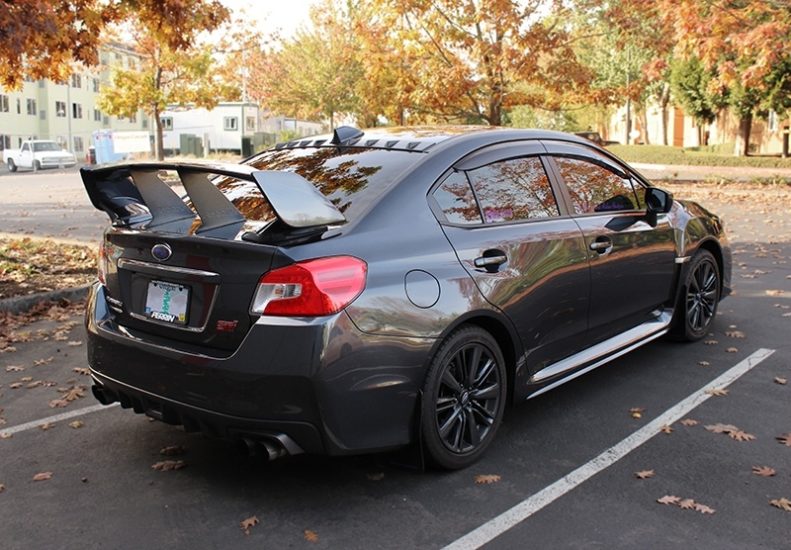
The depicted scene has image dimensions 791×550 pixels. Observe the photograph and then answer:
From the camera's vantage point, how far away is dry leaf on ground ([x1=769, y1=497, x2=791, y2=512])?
3.53 m

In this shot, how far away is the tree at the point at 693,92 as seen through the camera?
36.3 meters

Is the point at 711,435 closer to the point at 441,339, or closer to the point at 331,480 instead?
the point at 441,339

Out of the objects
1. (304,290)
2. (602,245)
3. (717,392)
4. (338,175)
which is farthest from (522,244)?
(717,392)

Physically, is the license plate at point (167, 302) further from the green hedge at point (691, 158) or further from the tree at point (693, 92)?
the tree at point (693, 92)

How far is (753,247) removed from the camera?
11289 mm

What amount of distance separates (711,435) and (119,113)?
32616 mm

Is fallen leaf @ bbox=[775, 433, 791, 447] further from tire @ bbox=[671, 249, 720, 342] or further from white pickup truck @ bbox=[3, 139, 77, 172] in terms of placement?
white pickup truck @ bbox=[3, 139, 77, 172]

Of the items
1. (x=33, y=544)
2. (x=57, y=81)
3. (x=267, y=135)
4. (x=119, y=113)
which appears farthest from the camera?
(x=267, y=135)

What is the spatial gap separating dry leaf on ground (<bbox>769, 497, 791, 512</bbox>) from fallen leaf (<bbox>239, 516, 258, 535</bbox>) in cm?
229

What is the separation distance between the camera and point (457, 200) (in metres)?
4.15

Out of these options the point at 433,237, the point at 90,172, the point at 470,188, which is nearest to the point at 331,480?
the point at 433,237

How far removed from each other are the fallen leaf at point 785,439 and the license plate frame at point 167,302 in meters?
3.14

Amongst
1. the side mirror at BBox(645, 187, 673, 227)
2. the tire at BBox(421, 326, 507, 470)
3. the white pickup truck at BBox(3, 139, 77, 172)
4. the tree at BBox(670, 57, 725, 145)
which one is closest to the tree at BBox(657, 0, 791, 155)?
the side mirror at BBox(645, 187, 673, 227)

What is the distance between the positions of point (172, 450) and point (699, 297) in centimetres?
405
